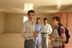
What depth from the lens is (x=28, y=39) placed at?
2303mm

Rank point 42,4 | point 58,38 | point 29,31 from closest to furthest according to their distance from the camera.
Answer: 1. point 58,38
2. point 29,31
3. point 42,4

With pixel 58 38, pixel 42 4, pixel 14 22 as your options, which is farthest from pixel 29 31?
pixel 14 22

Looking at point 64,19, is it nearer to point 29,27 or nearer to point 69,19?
point 69,19

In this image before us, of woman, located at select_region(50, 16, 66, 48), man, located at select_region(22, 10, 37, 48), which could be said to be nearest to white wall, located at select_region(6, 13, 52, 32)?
man, located at select_region(22, 10, 37, 48)

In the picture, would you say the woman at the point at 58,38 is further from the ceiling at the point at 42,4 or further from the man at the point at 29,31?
the ceiling at the point at 42,4

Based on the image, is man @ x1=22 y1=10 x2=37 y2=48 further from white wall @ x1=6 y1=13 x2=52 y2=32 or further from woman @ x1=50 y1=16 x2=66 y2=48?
white wall @ x1=6 y1=13 x2=52 y2=32

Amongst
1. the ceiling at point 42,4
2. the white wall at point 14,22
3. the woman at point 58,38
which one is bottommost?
the woman at point 58,38

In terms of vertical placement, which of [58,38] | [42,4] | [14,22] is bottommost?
[58,38]

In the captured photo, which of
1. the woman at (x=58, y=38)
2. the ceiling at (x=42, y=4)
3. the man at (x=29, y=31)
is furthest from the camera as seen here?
the ceiling at (x=42, y=4)

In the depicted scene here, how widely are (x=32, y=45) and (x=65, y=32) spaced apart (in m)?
0.69

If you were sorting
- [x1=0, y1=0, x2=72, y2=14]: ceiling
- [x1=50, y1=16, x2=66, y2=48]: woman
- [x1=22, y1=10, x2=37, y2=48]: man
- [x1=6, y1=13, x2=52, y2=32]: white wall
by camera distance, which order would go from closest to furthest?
[x1=50, y1=16, x2=66, y2=48]: woman
[x1=22, y1=10, x2=37, y2=48]: man
[x1=0, y1=0, x2=72, y2=14]: ceiling
[x1=6, y1=13, x2=52, y2=32]: white wall

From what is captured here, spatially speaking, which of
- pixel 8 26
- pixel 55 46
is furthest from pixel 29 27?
pixel 8 26

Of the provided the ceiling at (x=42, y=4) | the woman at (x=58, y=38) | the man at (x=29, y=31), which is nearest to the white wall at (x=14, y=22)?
the ceiling at (x=42, y=4)

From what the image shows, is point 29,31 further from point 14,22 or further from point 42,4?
point 14,22
